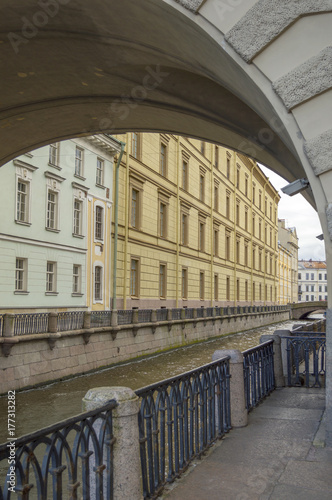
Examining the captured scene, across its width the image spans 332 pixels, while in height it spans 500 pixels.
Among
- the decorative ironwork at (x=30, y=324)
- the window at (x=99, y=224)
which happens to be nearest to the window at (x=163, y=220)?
the window at (x=99, y=224)

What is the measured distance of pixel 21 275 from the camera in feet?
70.6

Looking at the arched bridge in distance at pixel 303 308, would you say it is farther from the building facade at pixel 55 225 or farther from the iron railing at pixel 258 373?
the iron railing at pixel 258 373

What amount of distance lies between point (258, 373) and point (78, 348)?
1152 centimetres

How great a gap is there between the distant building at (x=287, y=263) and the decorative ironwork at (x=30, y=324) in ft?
189

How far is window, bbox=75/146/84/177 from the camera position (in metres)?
24.9

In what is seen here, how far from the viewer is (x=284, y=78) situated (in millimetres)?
4484

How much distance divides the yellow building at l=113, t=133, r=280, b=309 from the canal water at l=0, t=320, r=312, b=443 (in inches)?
205

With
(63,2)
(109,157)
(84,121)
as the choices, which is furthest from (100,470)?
(109,157)

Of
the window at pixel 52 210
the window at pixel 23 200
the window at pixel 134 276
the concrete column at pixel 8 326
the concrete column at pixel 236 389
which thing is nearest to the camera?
the concrete column at pixel 236 389

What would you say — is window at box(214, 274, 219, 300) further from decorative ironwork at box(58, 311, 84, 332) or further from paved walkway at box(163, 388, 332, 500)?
paved walkway at box(163, 388, 332, 500)

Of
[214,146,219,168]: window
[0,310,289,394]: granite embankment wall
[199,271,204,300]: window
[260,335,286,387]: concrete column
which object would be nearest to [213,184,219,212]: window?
[214,146,219,168]: window

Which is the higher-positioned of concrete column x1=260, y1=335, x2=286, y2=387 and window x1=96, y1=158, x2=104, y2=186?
window x1=96, y1=158, x2=104, y2=186

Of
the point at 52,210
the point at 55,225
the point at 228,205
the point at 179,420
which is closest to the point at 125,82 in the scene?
the point at 179,420

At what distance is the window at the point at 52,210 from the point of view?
23.4 m
